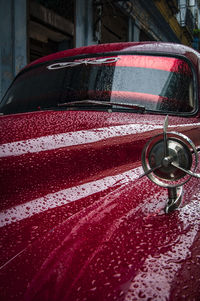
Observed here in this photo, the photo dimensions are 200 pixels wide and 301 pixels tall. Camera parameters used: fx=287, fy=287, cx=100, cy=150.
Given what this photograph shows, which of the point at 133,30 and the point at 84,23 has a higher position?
the point at 133,30

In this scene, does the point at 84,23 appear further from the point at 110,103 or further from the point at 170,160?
the point at 170,160

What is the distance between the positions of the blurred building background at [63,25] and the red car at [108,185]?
14.8ft

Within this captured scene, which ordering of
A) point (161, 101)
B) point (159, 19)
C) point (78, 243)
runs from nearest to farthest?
point (78, 243), point (161, 101), point (159, 19)

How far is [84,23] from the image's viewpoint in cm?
829

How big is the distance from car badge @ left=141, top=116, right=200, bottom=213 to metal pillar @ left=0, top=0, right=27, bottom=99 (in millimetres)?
5296

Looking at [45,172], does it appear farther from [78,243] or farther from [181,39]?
[181,39]

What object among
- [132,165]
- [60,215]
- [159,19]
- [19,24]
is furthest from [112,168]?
[159,19]

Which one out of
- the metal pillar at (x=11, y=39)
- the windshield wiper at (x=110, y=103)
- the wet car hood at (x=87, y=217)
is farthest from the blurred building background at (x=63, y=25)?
the wet car hood at (x=87, y=217)

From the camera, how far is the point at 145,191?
1044 mm

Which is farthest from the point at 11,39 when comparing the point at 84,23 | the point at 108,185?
the point at 108,185

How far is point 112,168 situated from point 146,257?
0.59 meters

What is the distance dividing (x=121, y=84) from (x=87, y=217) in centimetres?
103

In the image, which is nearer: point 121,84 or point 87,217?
point 87,217

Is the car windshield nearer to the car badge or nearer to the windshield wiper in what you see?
the windshield wiper
